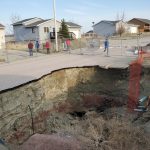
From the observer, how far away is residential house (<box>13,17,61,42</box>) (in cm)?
4647

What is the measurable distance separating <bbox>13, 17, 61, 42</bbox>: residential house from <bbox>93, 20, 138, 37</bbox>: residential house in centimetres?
2615

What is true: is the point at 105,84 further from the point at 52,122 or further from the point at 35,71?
the point at 52,122

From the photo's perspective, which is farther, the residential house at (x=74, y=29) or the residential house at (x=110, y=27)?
the residential house at (x=110, y=27)

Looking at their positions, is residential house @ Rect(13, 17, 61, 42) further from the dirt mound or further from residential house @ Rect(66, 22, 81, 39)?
the dirt mound

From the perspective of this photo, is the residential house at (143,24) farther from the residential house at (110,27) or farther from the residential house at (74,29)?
the residential house at (74,29)

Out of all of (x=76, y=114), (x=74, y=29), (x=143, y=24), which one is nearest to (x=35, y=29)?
(x=74, y=29)

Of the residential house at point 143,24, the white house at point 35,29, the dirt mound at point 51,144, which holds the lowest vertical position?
the dirt mound at point 51,144

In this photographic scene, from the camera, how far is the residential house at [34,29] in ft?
152

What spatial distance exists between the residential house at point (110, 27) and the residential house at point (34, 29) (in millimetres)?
26148

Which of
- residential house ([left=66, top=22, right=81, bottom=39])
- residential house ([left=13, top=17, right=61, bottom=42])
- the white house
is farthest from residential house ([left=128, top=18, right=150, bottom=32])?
residential house ([left=13, top=17, right=61, bottom=42])

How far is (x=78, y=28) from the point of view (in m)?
53.6

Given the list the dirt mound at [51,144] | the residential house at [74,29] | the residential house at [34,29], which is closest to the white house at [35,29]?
the residential house at [34,29]

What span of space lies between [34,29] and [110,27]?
3039 cm

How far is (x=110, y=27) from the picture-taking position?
71062 mm
